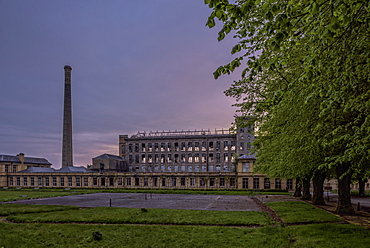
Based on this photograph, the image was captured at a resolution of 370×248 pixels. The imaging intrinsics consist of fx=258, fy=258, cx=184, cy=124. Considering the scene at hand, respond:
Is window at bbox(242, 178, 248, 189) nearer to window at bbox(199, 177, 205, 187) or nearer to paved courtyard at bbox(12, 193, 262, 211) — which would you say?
window at bbox(199, 177, 205, 187)

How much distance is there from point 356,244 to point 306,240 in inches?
79.5

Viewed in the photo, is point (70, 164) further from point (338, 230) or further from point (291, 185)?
point (338, 230)

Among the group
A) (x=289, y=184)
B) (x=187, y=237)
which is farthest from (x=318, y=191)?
(x=289, y=184)

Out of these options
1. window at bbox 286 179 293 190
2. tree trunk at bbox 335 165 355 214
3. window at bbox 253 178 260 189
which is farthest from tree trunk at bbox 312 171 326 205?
window at bbox 286 179 293 190

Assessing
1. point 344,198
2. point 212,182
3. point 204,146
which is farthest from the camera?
point 204,146

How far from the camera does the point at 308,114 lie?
43.3 feet

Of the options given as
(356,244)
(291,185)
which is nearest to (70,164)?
(291,185)

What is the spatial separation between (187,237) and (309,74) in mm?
11100

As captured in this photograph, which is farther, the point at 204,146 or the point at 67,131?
the point at 204,146

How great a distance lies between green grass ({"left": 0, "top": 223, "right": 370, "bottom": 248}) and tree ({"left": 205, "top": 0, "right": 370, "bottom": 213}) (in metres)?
3.52

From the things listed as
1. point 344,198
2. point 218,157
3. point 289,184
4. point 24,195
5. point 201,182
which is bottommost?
point 201,182

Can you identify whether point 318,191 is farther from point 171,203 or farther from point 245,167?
point 245,167

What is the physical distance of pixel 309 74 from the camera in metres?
5.53

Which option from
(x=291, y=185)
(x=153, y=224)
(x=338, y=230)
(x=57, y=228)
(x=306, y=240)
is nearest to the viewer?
(x=306, y=240)
